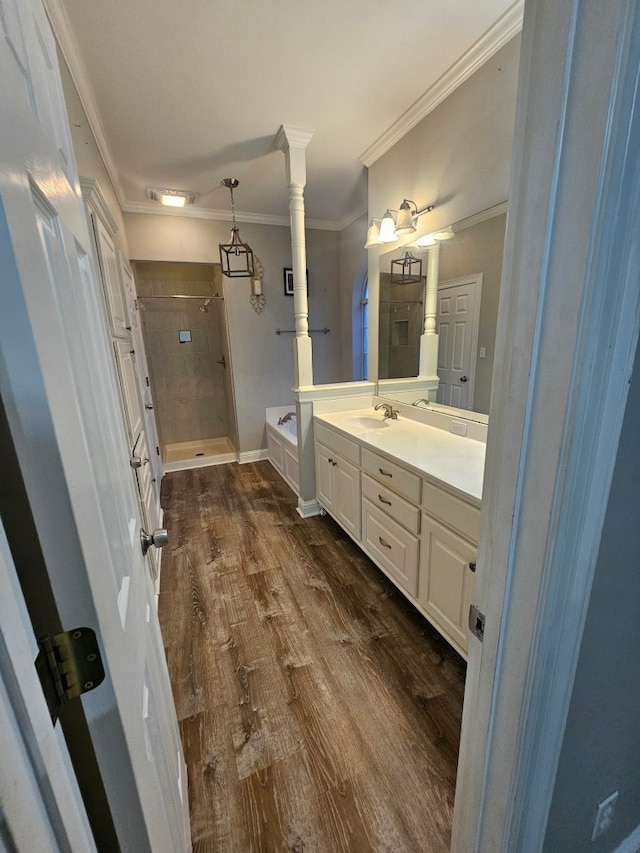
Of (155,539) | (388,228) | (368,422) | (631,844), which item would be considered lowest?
(631,844)

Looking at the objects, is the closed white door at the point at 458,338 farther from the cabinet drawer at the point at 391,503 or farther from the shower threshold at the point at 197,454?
the shower threshold at the point at 197,454

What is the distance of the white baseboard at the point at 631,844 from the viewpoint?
882mm

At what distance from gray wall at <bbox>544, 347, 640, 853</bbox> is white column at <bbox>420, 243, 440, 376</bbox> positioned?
174 cm

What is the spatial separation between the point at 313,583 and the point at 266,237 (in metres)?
3.45

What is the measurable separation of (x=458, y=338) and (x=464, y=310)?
6.0 inches

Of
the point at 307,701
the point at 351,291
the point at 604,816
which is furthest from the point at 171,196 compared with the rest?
the point at 604,816

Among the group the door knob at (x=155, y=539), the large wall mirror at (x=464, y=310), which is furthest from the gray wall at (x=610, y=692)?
the large wall mirror at (x=464, y=310)

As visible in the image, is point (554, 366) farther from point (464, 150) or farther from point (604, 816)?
point (464, 150)

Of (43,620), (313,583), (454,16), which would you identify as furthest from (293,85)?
(313,583)

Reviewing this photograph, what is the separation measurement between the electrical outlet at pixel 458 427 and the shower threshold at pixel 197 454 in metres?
2.87

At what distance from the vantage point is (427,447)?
1.88 metres

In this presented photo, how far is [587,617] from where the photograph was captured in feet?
1.95

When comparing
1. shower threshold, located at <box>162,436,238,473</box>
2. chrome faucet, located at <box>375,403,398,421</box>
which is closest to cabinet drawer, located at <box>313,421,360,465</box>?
chrome faucet, located at <box>375,403,398,421</box>

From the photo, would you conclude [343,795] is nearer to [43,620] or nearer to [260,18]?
[43,620]
